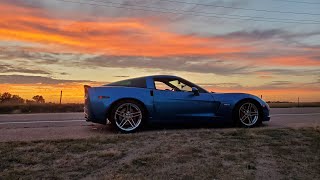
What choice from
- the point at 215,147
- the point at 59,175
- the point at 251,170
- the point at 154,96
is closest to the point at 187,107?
the point at 154,96

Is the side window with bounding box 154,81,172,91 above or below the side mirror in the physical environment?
above

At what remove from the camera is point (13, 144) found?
718 centimetres

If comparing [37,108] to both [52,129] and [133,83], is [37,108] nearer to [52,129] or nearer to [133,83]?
[52,129]

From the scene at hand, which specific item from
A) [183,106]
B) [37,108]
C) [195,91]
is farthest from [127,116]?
[37,108]

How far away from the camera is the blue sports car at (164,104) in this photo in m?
9.02

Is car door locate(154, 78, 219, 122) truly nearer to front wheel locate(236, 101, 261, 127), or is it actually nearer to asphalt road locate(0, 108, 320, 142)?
front wheel locate(236, 101, 261, 127)

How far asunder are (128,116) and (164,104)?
0.86 meters

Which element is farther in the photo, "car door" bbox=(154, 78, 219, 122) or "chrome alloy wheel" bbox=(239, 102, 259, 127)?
"chrome alloy wheel" bbox=(239, 102, 259, 127)

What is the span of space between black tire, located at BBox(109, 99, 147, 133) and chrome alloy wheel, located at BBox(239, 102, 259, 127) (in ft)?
7.85

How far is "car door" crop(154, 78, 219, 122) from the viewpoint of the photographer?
30.5 feet

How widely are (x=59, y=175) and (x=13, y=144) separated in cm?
218

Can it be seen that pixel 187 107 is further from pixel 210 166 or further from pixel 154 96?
pixel 210 166

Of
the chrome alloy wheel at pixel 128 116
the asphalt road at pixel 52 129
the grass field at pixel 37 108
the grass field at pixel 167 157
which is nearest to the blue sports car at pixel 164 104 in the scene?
the chrome alloy wheel at pixel 128 116

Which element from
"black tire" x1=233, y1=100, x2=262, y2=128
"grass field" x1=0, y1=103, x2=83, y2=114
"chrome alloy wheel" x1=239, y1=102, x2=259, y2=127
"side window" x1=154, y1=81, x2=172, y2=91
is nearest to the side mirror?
"side window" x1=154, y1=81, x2=172, y2=91
